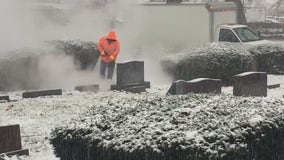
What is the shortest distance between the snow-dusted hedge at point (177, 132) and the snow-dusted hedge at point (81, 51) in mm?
11769

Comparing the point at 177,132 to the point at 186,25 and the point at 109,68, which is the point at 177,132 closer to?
the point at 109,68

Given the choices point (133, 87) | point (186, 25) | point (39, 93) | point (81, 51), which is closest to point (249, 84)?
point (133, 87)

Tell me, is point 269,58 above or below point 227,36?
below

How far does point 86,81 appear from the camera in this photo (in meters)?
17.5

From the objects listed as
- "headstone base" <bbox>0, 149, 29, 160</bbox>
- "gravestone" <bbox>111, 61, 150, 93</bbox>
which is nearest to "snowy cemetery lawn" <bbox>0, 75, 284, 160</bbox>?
"headstone base" <bbox>0, 149, 29, 160</bbox>

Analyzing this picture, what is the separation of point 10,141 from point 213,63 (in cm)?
966

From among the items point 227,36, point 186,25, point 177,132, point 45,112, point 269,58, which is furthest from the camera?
point 186,25

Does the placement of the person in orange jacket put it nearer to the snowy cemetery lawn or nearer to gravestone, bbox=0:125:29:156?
the snowy cemetery lawn

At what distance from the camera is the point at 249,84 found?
12.7 metres

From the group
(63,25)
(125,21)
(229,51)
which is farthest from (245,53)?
(63,25)

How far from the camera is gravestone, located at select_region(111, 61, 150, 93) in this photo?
50.3 ft

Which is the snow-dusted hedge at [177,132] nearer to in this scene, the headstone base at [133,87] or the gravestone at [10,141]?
the gravestone at [10,141]

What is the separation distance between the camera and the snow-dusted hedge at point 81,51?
17.7 m

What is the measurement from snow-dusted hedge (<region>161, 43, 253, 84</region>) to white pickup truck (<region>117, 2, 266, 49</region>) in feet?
9.85
